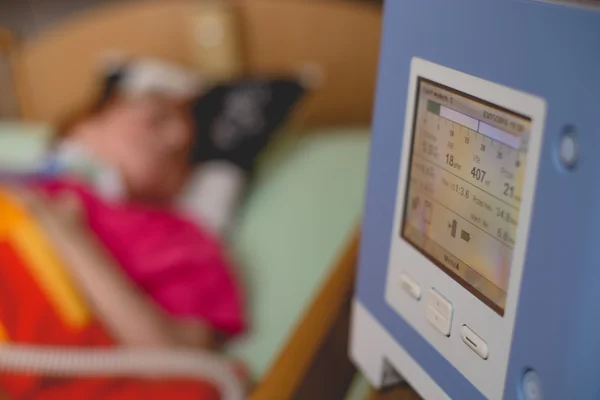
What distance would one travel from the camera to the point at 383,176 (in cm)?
49

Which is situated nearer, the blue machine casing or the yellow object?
the blue machine casing

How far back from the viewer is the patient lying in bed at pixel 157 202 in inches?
34.3

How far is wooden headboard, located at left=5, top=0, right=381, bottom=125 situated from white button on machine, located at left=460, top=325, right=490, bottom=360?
1.05 meters

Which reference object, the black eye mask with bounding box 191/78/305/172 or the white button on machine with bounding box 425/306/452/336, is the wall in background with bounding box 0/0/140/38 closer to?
the black eye mask with bounding box 191/78/305/172

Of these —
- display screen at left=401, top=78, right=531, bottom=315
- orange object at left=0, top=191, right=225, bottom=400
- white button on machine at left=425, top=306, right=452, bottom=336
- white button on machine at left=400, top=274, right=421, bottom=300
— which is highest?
display screen at left=401, top=78, right=531, bottom=315

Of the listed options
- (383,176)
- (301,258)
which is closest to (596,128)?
(383,176)

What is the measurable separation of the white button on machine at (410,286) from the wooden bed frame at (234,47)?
97cm

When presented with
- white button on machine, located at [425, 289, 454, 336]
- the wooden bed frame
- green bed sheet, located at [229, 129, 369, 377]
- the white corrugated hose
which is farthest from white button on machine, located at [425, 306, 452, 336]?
the wooden bed frame

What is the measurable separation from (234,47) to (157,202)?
49cm

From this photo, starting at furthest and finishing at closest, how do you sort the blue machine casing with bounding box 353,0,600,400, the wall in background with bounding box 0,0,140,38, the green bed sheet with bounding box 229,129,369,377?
the wall in background with bounding box 0,0,140,38, the green bed sheet with bounding box 229,129,369,377, the blue machine casing with bounding box 353,0,600,400

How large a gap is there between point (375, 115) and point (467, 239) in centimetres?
13

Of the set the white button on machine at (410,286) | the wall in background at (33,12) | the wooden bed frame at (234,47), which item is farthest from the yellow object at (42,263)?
the wall in background at (33,12)

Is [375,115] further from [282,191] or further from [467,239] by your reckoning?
[282,191]

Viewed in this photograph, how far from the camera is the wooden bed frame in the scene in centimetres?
148
